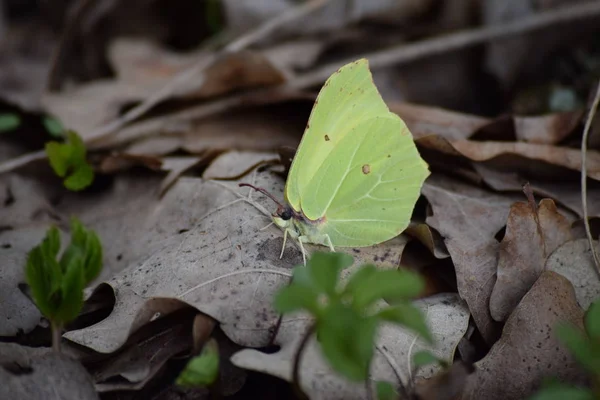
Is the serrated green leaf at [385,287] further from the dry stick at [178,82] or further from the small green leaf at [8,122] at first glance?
the small green leaf at [8,122]

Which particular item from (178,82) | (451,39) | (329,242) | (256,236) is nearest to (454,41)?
(451,39)

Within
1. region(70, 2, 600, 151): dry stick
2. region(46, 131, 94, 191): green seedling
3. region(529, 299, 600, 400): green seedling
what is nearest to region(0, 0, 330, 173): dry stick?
region(46, 131, 94, 191): green seedling

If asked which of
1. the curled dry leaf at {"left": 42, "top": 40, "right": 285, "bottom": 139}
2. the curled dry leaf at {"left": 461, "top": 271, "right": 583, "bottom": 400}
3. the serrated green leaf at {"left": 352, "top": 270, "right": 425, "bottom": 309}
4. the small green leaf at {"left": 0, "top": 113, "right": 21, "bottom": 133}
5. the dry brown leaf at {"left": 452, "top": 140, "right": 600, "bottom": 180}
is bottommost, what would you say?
the curled dry leaf at {"left": 461, "top": 271, "right": 583, "bottom": 400}

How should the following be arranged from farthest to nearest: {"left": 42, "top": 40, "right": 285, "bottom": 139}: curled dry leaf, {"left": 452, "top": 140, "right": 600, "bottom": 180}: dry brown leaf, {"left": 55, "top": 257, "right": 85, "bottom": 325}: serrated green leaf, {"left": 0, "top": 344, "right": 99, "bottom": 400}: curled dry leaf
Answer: {"left": 42, "top": 40, "right": 285, "bottom": 139}: curled dry leaf < {"left": 452, "top": 140, "right": 600, "bottom": 180}: dry brown leaf < {"left": 55, "top": 257, "right": 85, "bottom": 325}: serrated green leaf < {"left": 0, "top": 344, "right": 99, "bottom": 400}: curled dry leaf

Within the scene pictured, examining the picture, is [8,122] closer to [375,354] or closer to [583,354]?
[375,354]

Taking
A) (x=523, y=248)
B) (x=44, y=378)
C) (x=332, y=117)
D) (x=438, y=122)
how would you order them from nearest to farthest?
(x=44, y=378) < (x=523, y=248) < (x=332, y=117) < (x=438, y=122)

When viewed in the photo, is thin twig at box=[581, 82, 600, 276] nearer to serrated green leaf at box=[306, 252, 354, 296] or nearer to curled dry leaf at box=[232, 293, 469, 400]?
curled dry leaf at box=[232, 293, 469, 400]

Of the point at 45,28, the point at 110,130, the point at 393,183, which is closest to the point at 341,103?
the point at 393,183

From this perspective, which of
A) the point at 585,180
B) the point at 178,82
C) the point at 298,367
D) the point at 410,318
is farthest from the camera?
the point at 178,82
